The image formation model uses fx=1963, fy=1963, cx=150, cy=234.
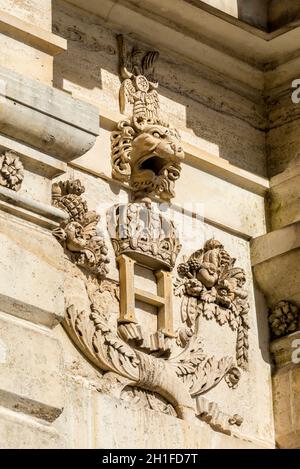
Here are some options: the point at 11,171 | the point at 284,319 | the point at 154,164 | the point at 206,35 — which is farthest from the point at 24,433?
the point at 206,35

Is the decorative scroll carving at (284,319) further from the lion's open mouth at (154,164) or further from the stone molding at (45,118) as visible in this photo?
the stone molding at (45,118)

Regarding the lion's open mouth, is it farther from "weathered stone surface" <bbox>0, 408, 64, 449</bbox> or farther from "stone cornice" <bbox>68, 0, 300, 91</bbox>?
"weathered stone surface" <bbox>0, 408, 64, 449</bbox>

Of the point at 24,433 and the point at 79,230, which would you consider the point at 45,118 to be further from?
the point at 24,433

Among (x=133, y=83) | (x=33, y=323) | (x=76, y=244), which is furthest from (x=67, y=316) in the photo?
(x=133, y=83)

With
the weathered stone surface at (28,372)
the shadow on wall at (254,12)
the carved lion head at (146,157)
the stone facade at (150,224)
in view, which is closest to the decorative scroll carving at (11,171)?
the stone facade at (150,224)

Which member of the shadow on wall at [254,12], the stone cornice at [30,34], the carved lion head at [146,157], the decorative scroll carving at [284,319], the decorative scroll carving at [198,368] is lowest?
the decorative scroll carving at [198,368]

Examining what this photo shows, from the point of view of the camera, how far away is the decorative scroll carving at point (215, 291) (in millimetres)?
11211

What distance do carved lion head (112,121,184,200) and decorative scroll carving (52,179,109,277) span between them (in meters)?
0.45

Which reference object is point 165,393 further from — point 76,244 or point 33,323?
point 33,323

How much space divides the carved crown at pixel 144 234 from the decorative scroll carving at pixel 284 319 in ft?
2.72

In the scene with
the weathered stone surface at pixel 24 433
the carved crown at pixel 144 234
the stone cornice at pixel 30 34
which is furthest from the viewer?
the carved crown at pixel 144 234

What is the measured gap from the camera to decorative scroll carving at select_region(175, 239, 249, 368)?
1121 centimetres

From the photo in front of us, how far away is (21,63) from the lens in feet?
32.1
